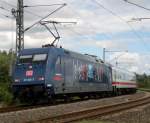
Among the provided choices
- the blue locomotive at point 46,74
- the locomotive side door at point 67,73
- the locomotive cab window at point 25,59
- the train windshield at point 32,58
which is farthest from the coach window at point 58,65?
the locomotive cab window at point 25,59

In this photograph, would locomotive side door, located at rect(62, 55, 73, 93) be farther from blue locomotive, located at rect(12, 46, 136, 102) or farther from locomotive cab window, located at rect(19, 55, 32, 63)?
locomotive cab window, located at rect(19, 55, 32, 63)

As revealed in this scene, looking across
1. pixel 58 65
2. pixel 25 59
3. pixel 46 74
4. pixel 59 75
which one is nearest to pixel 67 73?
pixel 59 75

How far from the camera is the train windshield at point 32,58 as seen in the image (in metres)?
25.5

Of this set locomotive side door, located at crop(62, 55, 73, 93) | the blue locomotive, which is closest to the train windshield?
the blue locomotive

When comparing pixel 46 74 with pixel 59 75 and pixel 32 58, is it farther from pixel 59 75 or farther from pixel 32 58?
pixel 32 58

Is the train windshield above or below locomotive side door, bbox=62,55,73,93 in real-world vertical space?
above

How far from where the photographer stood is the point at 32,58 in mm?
25844

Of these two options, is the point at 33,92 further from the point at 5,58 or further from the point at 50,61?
the point at 5,58

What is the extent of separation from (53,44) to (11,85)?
355 cm

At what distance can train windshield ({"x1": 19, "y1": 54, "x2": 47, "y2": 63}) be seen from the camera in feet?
83.7

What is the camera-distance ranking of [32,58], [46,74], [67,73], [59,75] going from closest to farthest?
[46,74] → [32,58] → [59,75] → [67,73]

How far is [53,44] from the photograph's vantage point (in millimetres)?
27203

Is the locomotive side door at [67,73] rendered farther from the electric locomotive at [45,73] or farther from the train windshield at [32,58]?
the train windshield at [32,58]

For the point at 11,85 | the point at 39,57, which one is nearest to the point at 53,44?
the point at 39,57
